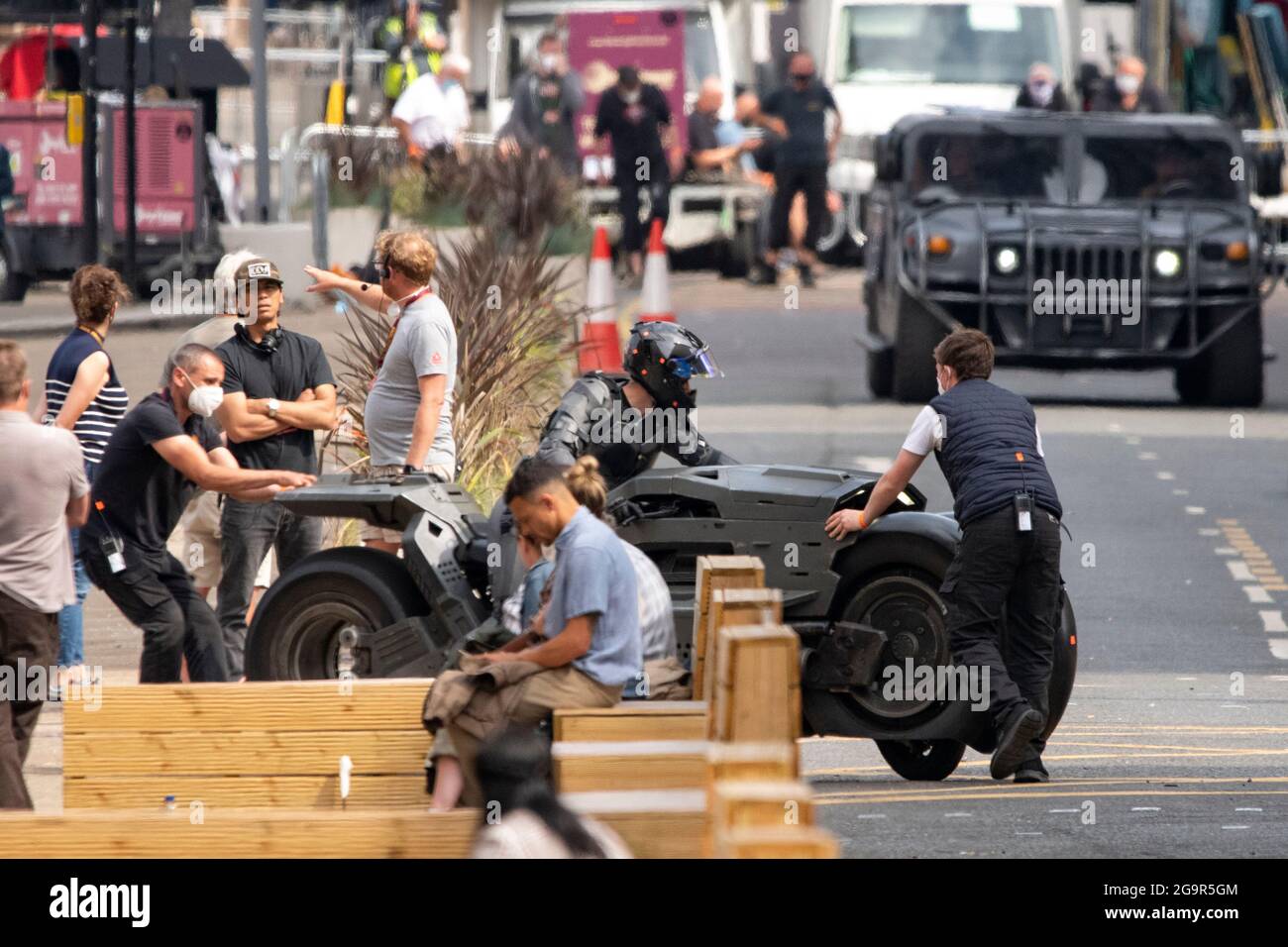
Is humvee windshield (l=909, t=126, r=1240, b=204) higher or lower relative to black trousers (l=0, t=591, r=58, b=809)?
higher

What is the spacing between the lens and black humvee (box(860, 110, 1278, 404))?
1905cm

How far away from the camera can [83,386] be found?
10.0m

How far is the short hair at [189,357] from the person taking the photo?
9.71 meters

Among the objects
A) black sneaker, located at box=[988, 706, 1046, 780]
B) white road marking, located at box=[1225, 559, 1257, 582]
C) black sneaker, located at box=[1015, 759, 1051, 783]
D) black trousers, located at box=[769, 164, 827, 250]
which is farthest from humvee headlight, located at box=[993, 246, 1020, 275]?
black sneaker, located at box=[988, 706, 1046, 780]

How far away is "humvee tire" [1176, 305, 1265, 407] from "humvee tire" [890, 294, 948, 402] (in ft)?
6.31

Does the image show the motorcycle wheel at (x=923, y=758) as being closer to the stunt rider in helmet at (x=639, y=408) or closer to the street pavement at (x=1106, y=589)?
the street pavement at (x=1106, y=589)

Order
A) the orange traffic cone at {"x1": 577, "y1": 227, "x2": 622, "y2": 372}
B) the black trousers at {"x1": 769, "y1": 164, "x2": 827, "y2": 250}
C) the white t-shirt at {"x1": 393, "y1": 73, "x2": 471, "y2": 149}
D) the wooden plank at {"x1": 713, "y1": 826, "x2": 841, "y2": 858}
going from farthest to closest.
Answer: the black trousers at {"x1": 769, "y1": 164, "x2": 827, "y2": 250} → the white t-shirt at {"x1": 393, "y1": 73, "x2": 471, "y2": 149} → the orange traffic cone at {"x1": 577, "y1": 227, "x2": 622, "y2": 372} → the wooden plank at {"x1": 713, "y1": 826, "x2": 841, "y2": 858}

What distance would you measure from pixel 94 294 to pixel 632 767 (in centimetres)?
387

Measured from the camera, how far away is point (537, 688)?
7680 mm

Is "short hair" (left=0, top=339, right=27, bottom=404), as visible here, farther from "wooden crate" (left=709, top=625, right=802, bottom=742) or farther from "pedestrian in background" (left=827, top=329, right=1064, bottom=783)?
"wooden crate" (left=709, top=625, right=802, bottom=742)

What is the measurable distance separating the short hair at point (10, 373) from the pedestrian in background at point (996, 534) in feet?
8.68

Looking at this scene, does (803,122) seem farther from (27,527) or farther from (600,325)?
(27,527)

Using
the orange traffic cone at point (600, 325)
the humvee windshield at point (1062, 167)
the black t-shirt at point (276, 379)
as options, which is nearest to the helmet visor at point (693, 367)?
the black t-shirt at point (276, 379)

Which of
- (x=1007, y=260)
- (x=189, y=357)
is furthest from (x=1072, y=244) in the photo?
(x=189, y=357)
